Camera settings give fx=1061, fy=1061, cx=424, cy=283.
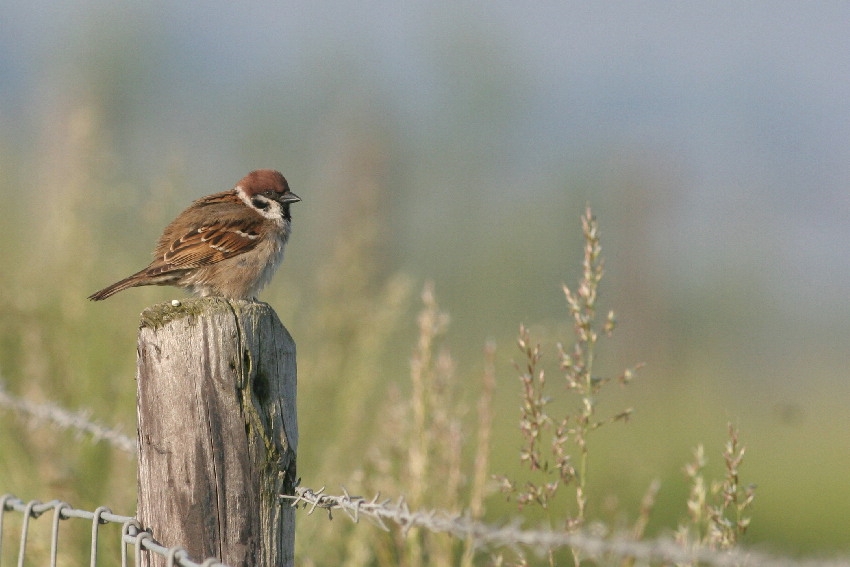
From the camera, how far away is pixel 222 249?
4582mm

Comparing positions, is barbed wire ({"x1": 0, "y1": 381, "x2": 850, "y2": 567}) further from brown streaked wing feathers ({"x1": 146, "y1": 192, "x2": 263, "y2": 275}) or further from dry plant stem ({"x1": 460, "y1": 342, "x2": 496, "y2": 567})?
brown streaked wing feathers ({"x1": 146, "y1": 192, "x2": 263, "y2": 275})

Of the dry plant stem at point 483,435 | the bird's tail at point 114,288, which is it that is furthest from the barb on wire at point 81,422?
the dry plant stem at point 483,435

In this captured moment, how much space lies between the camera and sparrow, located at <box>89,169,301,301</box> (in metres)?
4.54

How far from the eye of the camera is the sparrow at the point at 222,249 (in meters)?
4.54

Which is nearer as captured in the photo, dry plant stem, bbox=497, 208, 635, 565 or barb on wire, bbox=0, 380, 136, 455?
dry plant stem, bbox=497, 208, 635, 565

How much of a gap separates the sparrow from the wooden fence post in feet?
6.82

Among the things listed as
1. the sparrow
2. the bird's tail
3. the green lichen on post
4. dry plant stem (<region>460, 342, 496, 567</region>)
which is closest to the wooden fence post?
the green lichen on post

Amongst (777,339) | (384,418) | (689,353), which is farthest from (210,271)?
(777,339)

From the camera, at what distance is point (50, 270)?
599 cm

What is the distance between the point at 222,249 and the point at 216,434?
91.4 inches

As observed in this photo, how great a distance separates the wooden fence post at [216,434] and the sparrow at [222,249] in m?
2.08

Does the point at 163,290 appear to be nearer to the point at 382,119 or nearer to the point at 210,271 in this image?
the point at 210,271

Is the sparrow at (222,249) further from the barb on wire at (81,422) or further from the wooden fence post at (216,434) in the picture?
the wooden fence post at (216,434)

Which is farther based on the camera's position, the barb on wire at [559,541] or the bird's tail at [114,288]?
the bird's tail at [114,288]
